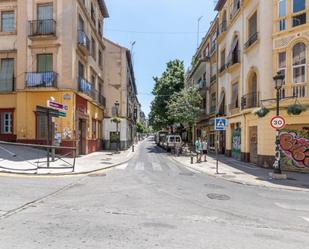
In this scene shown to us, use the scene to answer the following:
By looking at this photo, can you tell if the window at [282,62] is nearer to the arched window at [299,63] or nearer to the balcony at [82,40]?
the arched window at [299,63]

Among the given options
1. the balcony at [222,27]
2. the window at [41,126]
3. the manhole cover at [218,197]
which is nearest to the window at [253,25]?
the balcony at [222,27]

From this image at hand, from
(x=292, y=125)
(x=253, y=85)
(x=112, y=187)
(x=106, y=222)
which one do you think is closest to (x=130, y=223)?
(x=106, y=222)

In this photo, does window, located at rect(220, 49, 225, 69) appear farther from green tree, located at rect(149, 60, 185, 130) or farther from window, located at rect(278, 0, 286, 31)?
window, located at rect(278, 0, 286, 31)

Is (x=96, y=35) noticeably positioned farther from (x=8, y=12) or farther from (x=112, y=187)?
(x=112, y=187)

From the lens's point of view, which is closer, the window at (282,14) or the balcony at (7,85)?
the window at (282,14)

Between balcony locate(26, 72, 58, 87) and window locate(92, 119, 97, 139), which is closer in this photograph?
balcony locate(26, 72, 58, 87)

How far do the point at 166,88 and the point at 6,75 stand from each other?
20735 mm

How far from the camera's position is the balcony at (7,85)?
2297cm

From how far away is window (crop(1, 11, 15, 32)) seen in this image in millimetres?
23297

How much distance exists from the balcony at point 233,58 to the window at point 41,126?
15129 millimetres

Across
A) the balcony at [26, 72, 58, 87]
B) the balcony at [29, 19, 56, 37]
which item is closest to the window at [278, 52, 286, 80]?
the balcony at [26, 72, 58, 87]

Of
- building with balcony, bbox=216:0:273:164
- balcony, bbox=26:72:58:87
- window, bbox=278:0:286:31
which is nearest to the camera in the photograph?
window, bbox=278:0:286:31

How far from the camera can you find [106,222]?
6785 millimetres

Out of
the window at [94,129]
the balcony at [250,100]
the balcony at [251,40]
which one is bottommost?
the window at [94,129]
